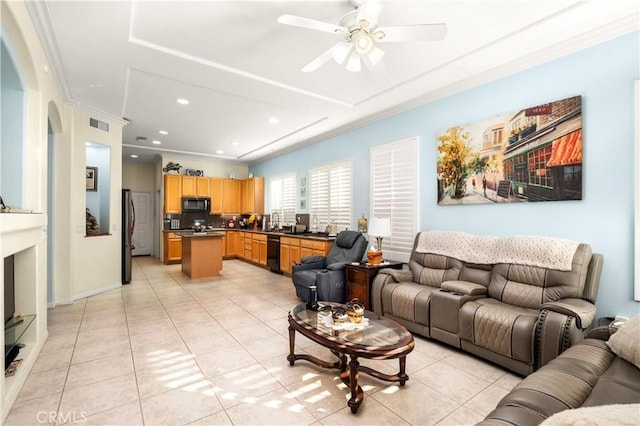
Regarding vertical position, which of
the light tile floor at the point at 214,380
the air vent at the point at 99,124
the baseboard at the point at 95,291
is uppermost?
the air vent at the point at 99,124

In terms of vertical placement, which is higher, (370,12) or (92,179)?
(370,12)

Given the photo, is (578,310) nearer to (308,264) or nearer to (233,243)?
(308,264)

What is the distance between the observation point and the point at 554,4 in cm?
246

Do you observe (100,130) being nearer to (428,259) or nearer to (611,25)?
(428,259)

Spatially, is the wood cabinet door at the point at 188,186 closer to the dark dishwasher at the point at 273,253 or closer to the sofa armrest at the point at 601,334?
the dark dishwasher at the point at 273,253

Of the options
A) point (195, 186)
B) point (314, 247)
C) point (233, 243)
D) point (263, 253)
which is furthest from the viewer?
point (233, 243)

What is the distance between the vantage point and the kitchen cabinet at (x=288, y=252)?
20.7 ft

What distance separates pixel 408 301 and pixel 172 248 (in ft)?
22.5

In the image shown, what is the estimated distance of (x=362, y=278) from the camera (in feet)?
13.5

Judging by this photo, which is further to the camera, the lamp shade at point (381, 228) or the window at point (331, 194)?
the window at point (331, 194)

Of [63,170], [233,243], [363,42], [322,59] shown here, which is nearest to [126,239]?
[63,170]

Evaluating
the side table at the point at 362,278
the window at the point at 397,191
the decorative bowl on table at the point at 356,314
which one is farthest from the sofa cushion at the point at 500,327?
the window at the point at 397,191

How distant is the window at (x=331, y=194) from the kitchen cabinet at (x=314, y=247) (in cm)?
57

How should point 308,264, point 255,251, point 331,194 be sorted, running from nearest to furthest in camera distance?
1. point 308,264
2. point 331,194
3. point 255,251
